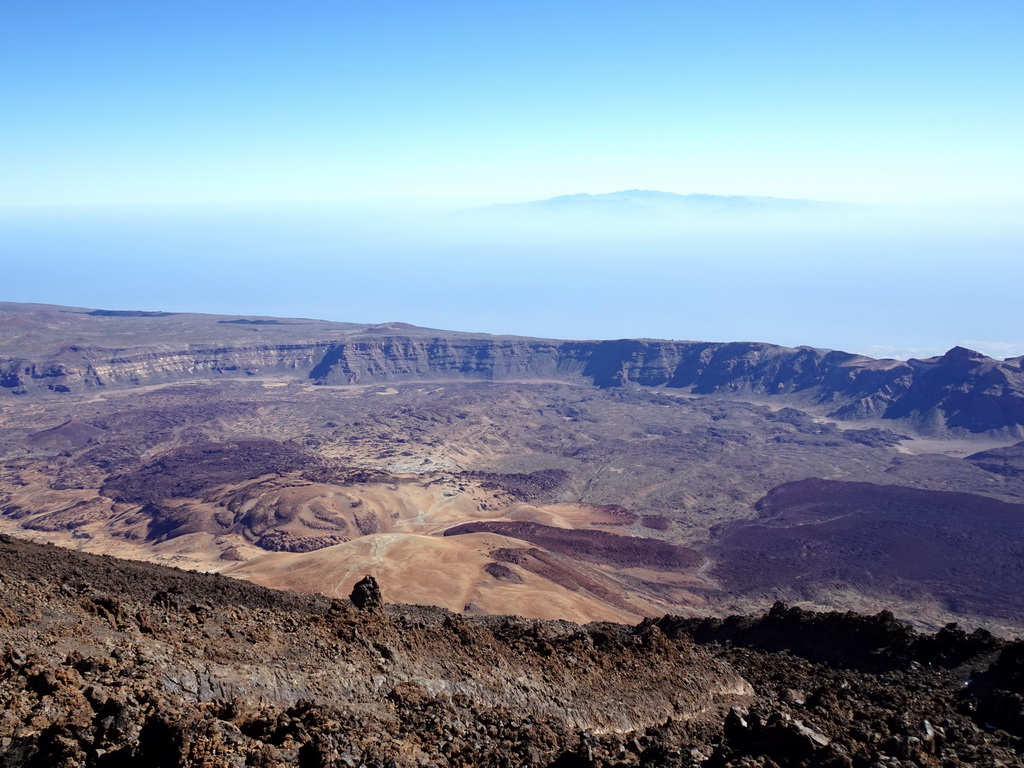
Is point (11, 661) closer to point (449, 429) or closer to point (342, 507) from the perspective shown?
point (342, 507)

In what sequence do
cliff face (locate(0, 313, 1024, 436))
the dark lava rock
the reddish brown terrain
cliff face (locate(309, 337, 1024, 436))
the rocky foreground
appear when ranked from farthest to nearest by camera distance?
cliff face (locate(0, 313, 1024, 436)), cliff face (locate(309, 337, 1024, 436)), the reddish brown terrain, the dark lava rock, the rocky foreground

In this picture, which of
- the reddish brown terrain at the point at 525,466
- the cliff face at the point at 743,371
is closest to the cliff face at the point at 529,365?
the cliff face at the point at 743,371

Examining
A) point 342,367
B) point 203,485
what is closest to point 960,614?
point 203,485

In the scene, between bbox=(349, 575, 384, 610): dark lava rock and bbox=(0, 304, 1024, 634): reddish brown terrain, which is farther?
bbox=(0, 304, 1024, 634): reddish brown terrain

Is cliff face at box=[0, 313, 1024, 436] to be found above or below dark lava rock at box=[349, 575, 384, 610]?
above

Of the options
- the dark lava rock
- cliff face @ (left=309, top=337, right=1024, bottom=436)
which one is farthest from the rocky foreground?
cliff face @ (left=309, top=337, right=1024, bottom=436)

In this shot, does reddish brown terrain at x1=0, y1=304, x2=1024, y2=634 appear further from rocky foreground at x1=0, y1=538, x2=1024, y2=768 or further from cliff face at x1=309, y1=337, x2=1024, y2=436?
rocky foreground at x1=0, y1=538, x2=1024, y2=768

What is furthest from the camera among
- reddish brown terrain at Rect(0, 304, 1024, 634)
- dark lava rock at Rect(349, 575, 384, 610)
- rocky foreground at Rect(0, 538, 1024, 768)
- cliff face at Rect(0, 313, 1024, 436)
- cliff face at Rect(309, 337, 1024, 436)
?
cliff face at Rect(0, 313, 1024, 436)
